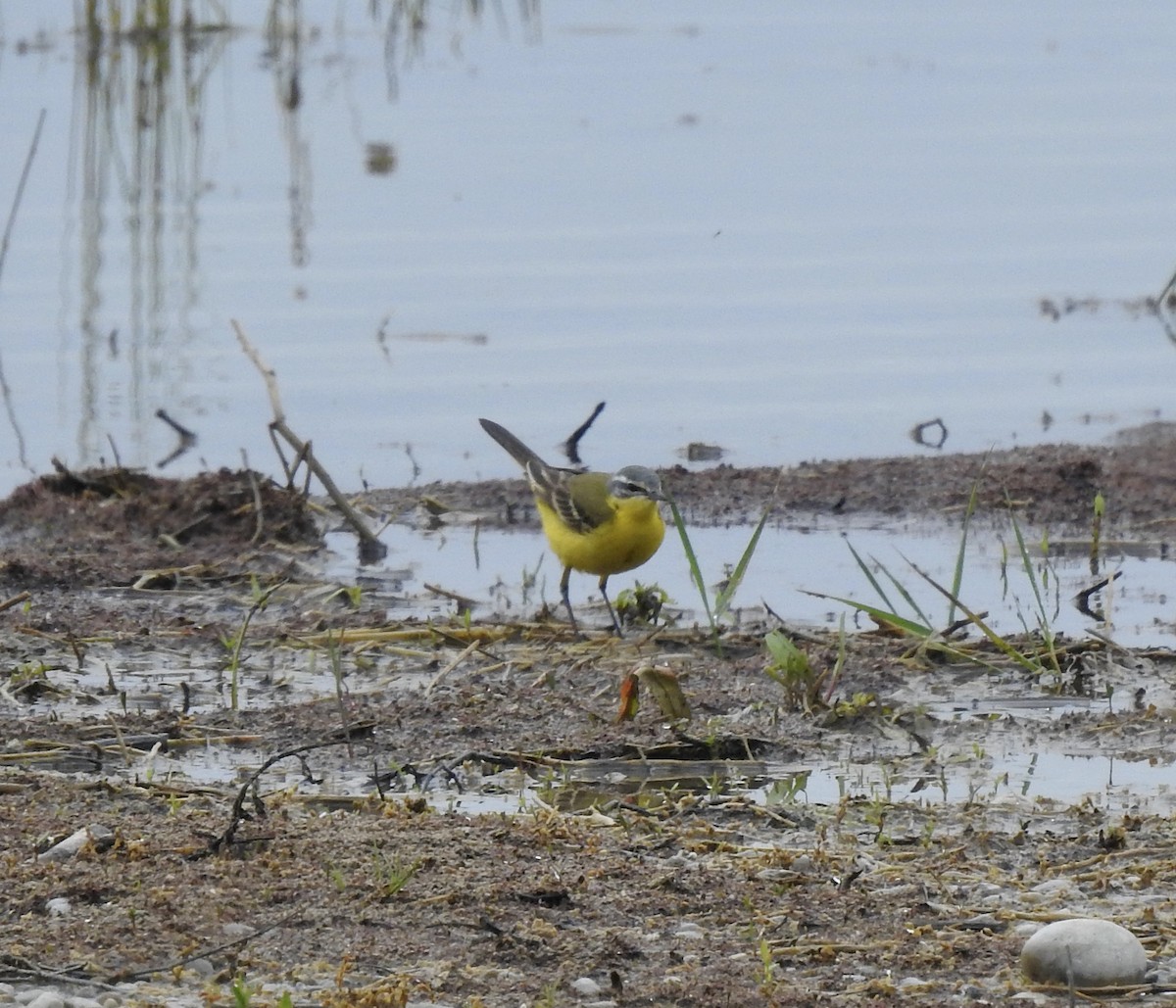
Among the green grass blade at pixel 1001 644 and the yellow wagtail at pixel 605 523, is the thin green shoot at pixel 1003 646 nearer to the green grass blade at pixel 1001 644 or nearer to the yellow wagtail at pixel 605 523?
the green grass blade at pixel 1001 644

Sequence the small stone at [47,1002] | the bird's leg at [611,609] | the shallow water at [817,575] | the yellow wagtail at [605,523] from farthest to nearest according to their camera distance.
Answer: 1. the yellow wagtail at [605,523]
2. the shallow water at [817,575]
3. the bird's leg at [611,609]
4. the small stone at [47,1002]

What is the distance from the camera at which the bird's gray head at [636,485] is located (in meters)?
9.63

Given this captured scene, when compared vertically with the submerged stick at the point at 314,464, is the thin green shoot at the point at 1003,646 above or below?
below

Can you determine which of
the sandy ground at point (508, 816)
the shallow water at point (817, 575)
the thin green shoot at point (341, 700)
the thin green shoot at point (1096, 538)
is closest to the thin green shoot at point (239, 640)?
the sandy ground at point (508, 816)

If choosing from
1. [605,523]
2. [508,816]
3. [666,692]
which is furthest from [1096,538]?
[508,816]

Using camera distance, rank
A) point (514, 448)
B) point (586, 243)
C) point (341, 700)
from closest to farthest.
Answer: point (341, 700)
point (514, 448)
point (586, 243)

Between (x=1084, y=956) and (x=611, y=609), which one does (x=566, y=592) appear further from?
(x=1084, y=956)

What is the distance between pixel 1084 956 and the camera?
505cm

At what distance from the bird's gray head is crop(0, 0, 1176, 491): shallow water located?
250cm

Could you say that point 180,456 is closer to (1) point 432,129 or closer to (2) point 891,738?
(2) point 891,738

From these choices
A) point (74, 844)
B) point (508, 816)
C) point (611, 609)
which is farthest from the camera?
point (611, 609)

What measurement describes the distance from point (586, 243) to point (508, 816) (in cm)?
1052

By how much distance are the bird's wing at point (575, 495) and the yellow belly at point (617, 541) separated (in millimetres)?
38

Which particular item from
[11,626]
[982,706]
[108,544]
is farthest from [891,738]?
[108,544]
